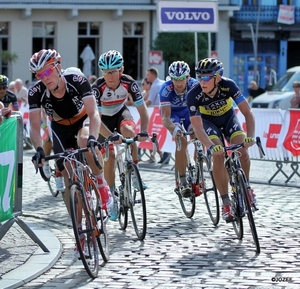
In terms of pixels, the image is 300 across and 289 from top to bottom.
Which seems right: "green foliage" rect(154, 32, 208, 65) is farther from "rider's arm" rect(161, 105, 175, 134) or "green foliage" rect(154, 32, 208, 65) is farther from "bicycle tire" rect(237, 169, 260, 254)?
"bicycle tire" rect(237, 169, 260, 254)

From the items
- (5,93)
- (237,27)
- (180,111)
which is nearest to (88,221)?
(180,111)

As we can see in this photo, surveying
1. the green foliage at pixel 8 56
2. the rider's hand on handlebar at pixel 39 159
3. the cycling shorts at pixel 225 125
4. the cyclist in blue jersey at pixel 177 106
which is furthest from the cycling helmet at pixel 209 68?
the green foliage at pixel 8 56

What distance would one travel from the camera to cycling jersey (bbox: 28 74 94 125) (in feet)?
28.0

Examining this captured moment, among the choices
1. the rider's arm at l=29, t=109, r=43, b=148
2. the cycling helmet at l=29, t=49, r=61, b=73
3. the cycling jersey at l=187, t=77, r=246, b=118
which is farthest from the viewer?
the cycling jersey at l=187, t=77, r=246, b=118

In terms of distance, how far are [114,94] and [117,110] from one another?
0.89 feet

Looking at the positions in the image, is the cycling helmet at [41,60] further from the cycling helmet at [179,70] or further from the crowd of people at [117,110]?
the cycling helmet at [179,70]

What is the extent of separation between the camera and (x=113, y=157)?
35.3 ft

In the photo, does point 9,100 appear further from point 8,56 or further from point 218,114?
point 8,56

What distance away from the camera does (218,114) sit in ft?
32.9

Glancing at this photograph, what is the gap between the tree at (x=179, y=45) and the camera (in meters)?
47.9

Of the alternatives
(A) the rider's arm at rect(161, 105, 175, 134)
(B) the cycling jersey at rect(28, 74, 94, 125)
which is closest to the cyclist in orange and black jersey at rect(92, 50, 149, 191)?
(A) the rider's arm at rect(161, 105, 175, 134)

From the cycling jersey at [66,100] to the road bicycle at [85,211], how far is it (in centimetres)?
61

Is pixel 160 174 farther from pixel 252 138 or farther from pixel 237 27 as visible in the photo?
pixel 237 27

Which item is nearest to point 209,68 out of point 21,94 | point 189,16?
point 189,16
